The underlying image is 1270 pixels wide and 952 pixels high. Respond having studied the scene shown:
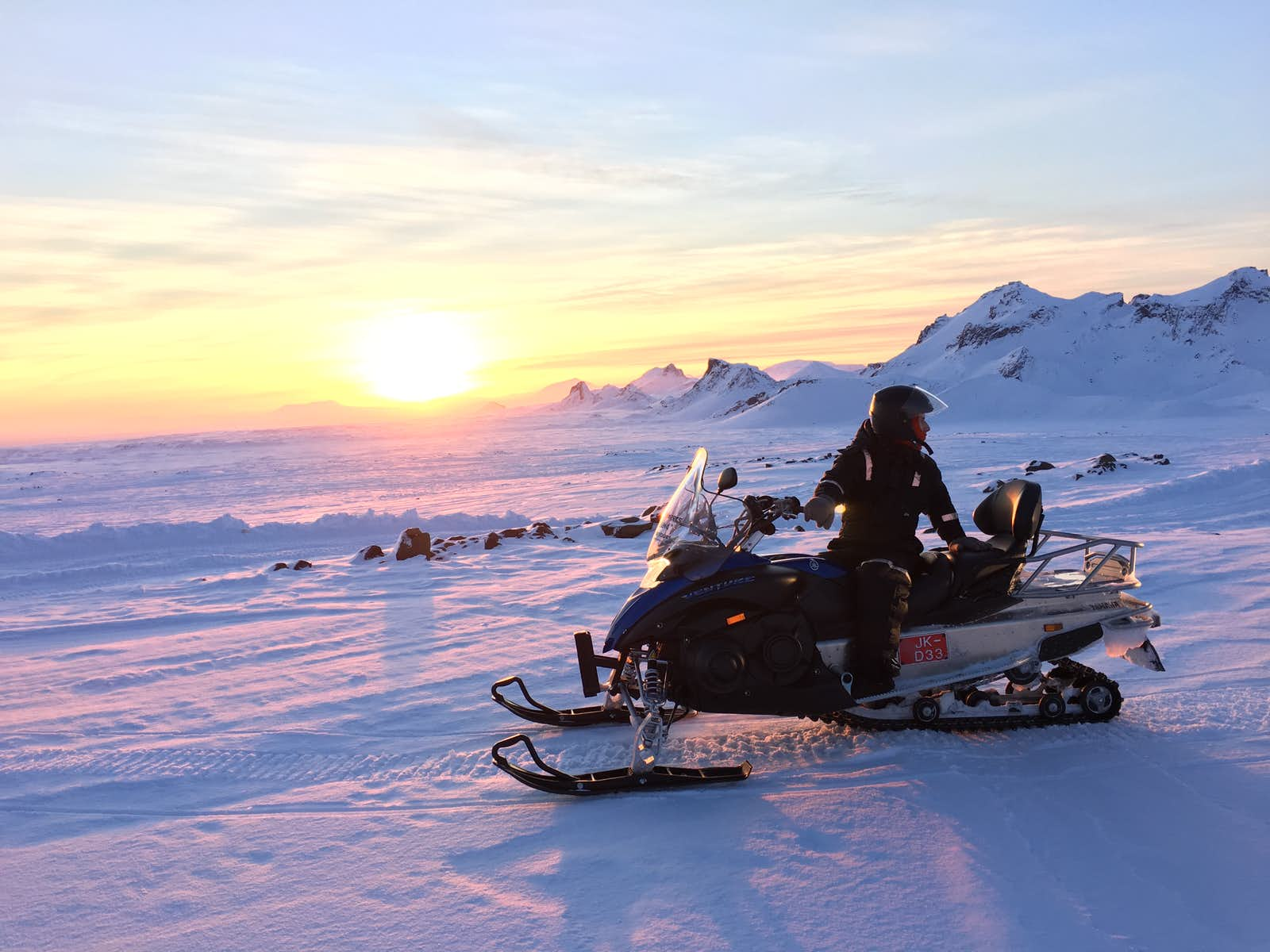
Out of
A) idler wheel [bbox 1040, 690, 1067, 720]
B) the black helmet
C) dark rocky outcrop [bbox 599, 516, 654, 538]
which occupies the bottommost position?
idler wheel [bbox 1040, 690, 1067, 720]

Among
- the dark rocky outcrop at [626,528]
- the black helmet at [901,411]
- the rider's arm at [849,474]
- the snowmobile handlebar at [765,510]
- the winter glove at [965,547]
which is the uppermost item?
the black helmet at [901,411]

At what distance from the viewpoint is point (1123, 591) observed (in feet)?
16.7

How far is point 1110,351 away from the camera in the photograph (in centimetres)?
9888

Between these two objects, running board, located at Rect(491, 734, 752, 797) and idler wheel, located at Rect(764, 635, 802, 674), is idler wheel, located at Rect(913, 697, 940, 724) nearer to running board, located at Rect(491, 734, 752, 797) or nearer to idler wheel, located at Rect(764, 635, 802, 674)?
idler wheel, located at Rect(764, 635, 802, 674)

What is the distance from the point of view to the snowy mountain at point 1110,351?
80188mm

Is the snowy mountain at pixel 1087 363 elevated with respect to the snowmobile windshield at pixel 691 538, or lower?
elevated

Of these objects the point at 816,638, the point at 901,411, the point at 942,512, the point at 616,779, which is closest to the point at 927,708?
the point at 816,638

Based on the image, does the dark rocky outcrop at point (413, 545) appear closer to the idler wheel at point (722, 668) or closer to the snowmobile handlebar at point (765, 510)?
the idler wheel at point (722, 668)

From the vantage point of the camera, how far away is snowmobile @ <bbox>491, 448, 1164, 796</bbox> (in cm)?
455

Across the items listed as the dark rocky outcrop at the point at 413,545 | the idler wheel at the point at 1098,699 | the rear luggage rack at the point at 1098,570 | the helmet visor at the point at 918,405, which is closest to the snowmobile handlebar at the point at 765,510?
the helmet visor at the point at 918,405

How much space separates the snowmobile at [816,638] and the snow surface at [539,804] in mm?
165

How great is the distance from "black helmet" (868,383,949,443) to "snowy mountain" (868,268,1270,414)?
2871 inches

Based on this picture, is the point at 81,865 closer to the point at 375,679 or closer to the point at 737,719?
the point at 375,679

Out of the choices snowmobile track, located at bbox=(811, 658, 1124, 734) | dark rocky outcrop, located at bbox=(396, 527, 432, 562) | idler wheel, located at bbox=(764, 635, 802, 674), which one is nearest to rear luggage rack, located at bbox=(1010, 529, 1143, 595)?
snowmobile track, located at bbox=(811, 658, 1124, 734)
